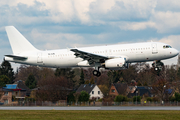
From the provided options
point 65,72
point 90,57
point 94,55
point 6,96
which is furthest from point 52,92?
point 94,55

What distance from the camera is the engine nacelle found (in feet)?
176

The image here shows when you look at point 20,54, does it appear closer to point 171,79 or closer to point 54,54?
point 54,54

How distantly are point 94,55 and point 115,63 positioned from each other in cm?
393

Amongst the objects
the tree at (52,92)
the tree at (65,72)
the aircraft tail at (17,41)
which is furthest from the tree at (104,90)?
the aircraft tail at (17,41)

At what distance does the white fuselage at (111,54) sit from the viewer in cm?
5397

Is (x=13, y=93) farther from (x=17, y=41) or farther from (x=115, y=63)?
(x=115, y=63)

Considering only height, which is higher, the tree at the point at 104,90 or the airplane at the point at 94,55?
the airplane at the point at 94,55

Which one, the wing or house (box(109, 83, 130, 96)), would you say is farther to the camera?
house (box(109, 83, 130, 96))

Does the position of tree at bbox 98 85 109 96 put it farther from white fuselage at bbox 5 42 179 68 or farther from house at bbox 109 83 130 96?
white fuselage at bbox 5 42 179 68

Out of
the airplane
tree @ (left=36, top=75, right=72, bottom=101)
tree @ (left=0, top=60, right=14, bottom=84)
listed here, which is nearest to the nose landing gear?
the airplane
